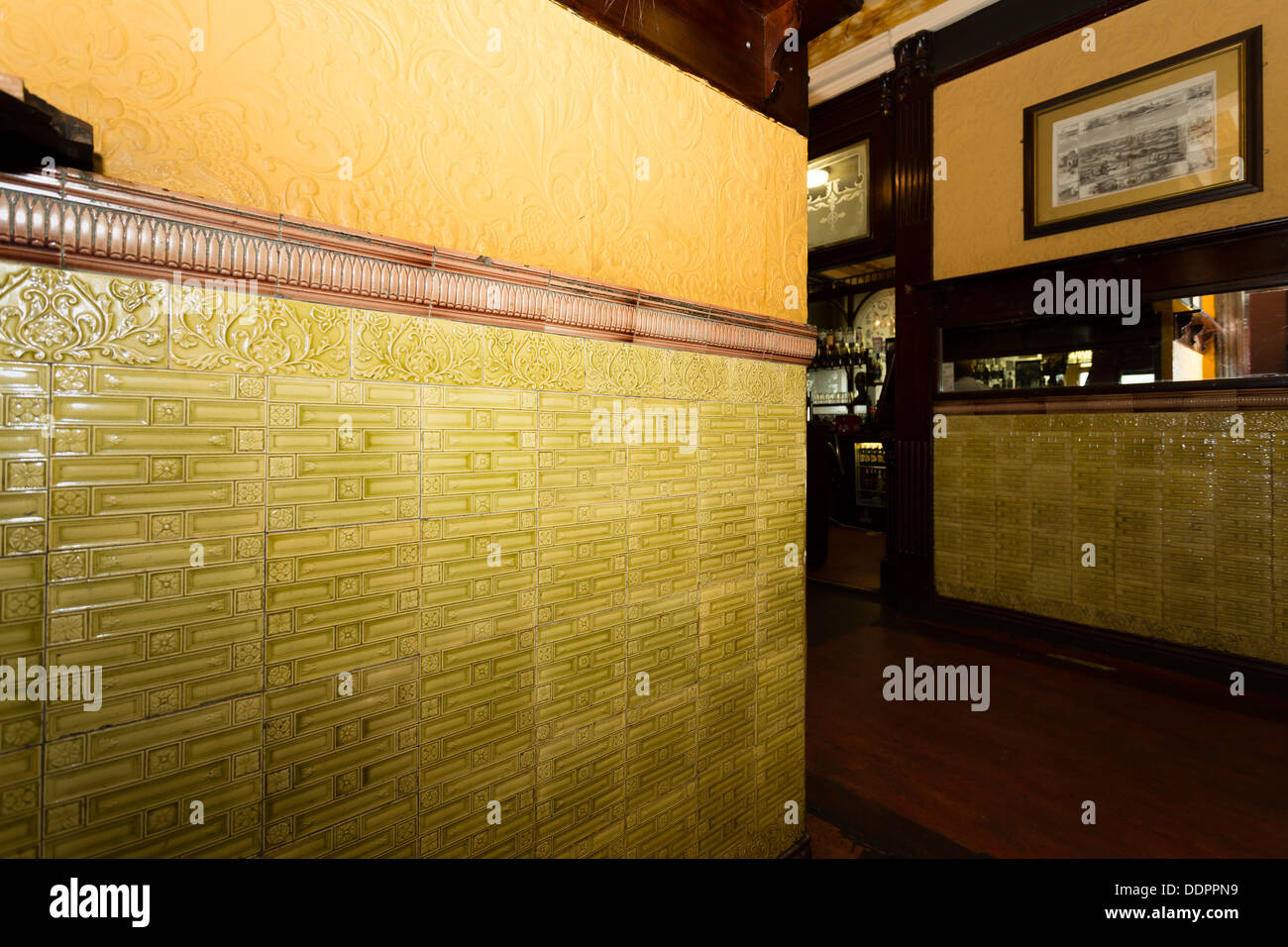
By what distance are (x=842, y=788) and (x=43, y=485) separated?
2.57 m

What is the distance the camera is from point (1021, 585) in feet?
13.3

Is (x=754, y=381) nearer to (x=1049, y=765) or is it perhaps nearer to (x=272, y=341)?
(x=272, y=341)

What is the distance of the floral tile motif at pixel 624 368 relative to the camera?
1232 mm

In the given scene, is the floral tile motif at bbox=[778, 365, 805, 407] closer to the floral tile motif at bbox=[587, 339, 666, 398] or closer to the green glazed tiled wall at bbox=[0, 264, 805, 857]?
the green glazed tiled wall at bbox=[0, 264, 805, 857]

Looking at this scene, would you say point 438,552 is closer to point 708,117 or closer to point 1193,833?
point 708,117

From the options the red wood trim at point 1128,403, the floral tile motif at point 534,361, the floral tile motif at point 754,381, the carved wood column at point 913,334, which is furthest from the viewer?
the carved wood column at point 913,334

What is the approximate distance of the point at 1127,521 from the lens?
365cm

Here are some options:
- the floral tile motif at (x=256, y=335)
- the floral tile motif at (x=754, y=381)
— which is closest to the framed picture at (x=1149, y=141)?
the floral tile motif at (x=754, y=381)

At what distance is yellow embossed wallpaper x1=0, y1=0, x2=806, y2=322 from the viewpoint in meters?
0.75

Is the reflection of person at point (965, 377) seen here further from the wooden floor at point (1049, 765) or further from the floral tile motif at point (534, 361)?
the floral tile motif at point (534, 361)

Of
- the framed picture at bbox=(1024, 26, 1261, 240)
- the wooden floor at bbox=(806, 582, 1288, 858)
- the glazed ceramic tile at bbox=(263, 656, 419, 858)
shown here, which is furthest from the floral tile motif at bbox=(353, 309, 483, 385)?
the framed picture at bbox=(1024, 26, 1261, 240)

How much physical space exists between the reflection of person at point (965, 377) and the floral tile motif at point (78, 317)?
15.7 ft

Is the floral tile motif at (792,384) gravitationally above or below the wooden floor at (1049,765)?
above

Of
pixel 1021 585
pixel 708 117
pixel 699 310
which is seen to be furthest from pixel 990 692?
pixel 708 117
